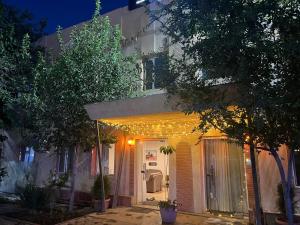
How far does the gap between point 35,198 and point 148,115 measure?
4.76m

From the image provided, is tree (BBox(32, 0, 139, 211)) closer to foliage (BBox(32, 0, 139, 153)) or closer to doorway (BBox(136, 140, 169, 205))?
foliage (BBox(32, 0, 139, 153))

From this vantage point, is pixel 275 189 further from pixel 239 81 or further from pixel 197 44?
pixel 197 44

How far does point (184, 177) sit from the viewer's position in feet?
30.1

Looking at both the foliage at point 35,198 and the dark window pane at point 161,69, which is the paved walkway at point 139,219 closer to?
the foliage at point 35,198

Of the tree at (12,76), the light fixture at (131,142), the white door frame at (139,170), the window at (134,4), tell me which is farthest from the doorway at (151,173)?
the window at (134,4)

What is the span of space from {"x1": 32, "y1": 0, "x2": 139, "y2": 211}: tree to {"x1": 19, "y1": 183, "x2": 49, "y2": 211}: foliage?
0.94 meters

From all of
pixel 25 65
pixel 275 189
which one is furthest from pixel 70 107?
pixel 275 189

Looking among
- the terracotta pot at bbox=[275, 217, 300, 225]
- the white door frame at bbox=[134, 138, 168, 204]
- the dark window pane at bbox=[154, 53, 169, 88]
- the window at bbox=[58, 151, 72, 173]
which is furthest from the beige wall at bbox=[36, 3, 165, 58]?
the terracotta pot at bbox=[275, 217, 300, 225]

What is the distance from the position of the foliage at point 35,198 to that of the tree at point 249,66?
6.08 metres

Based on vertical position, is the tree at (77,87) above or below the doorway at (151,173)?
above

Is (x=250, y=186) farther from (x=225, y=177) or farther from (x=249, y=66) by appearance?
(x=249, y=66)

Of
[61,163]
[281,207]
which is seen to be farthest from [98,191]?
[281,207]

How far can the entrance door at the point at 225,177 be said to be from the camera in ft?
27.5

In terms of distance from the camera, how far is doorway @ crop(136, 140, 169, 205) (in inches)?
411
